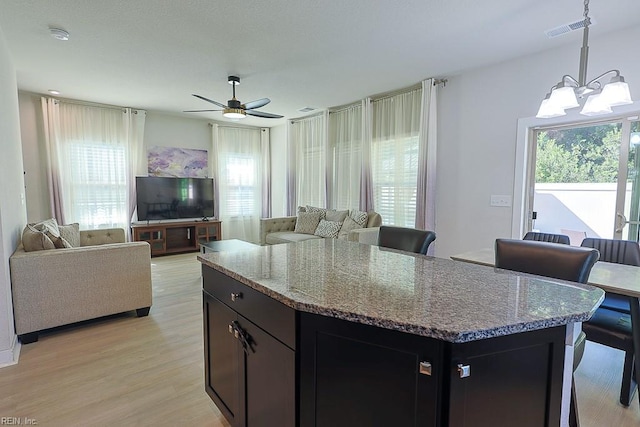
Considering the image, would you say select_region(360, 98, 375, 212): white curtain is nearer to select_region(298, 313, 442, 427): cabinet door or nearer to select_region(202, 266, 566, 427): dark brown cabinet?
select_region(202, 266, 566, 427): dark brown cabinet

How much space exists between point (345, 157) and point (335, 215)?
1.09 m

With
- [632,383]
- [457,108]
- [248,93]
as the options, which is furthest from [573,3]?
[248,93]

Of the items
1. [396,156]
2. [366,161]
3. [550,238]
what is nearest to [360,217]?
[366,161]

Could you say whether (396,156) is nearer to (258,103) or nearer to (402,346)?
(258,103)

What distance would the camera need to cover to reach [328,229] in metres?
5.18

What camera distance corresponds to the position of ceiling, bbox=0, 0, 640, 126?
2.54 meters

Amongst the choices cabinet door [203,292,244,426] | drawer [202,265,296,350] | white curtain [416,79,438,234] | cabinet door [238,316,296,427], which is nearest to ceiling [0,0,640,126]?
white curtain [416,79,438,234]

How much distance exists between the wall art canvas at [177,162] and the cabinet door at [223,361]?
5252 millimetres

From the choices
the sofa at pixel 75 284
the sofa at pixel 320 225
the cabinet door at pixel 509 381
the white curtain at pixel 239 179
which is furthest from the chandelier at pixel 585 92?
the white curtain at pixel 239 179

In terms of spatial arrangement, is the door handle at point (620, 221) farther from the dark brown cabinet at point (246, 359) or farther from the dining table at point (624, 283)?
the dark brown cabinet at point (246, 359)

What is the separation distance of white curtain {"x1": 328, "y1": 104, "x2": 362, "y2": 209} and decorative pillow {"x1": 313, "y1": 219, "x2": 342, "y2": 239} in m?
0.56

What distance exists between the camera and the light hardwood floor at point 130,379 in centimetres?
179

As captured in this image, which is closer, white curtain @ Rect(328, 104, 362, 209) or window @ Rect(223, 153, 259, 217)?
white curtain @ Rect(328, 104, 362, 209)

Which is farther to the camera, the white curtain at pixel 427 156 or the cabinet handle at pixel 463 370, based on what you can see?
the white curtain at pixel 427 156
